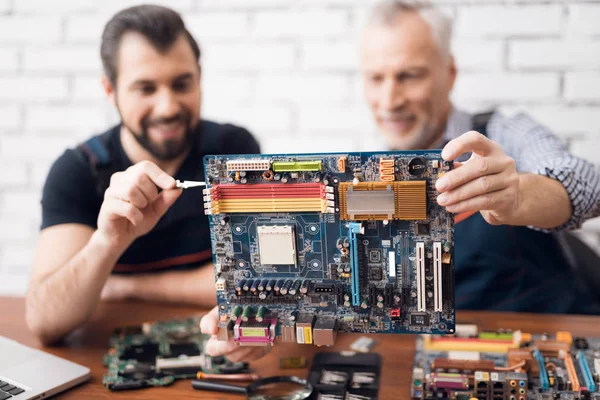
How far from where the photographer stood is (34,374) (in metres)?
1.69

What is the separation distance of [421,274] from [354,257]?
154 mm

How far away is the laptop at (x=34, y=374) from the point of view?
1595 millimetres

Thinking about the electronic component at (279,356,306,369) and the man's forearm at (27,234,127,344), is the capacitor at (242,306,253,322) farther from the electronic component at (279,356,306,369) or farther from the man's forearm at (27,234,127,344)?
the man's forearm at (27,234,127,344)

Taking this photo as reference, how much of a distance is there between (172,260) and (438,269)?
49.2 inches

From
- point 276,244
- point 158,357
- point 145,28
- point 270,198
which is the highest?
point 145,28

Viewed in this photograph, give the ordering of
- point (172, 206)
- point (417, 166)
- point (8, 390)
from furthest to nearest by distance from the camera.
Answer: point (172, 206) < point (8, 390) < point (417, 166)

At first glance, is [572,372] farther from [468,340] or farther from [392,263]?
[392,263]

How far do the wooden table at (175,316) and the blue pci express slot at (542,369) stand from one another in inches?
7.9

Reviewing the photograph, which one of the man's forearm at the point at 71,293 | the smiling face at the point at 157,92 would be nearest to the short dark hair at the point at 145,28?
the smiling face at the point at 157,92

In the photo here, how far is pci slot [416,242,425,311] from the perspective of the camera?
1.40 m

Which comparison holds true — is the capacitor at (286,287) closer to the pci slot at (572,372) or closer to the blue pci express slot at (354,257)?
the blue pci express slot at (354,257)

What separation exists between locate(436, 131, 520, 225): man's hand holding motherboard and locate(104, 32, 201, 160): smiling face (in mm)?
1110

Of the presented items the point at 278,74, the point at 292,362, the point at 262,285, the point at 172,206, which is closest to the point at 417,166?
the point at 262,285

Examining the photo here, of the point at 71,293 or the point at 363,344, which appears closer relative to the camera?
the point at 363,344
